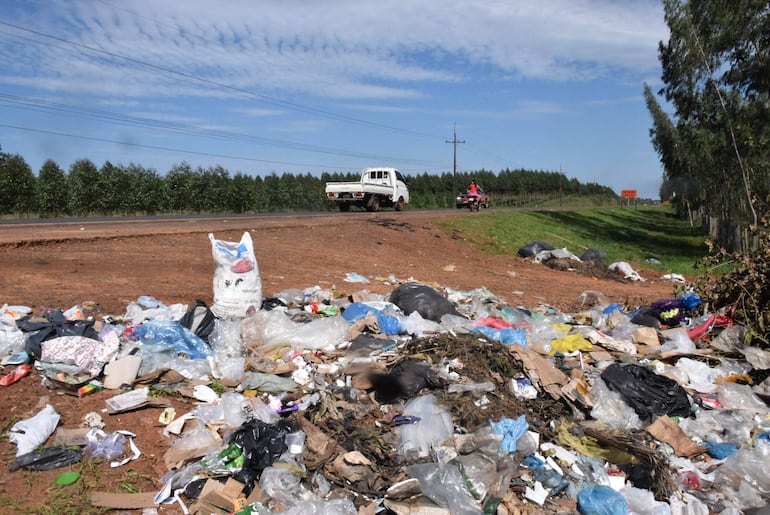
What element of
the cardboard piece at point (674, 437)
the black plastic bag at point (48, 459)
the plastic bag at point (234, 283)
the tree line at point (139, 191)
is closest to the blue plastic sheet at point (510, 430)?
the cardboard piece at point (674, 437)

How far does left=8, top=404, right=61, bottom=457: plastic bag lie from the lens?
366 centimetres

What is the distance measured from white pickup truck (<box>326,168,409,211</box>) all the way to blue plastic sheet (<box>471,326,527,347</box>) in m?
17.0

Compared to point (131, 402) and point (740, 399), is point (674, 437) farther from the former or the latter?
point (131, 402)

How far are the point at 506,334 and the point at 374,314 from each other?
1355 millimetres

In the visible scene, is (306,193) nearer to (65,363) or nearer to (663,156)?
(663,156)

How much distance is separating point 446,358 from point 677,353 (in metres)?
2.44

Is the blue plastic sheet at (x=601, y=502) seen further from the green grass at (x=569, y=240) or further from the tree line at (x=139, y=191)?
the tree line at (x=139, y=191)

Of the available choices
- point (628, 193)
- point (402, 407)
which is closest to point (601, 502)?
point (402, 407)

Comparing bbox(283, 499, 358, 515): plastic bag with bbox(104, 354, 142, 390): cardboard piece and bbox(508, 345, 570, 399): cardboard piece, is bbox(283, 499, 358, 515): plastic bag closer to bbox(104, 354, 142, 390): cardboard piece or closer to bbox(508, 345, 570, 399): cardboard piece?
bbox(104, 354, 142, 390): cardboard piece

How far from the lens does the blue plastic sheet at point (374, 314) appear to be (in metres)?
5.80

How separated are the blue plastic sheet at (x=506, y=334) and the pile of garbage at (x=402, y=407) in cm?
2

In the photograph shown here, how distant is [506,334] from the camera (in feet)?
18.8

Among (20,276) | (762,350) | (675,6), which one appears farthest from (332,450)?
(675,6)

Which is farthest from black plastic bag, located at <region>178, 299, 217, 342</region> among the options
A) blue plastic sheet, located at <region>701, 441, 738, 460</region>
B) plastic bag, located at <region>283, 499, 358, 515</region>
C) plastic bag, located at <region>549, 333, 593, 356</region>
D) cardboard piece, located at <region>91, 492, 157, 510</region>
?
blue plastic sheet, located at <region>701, 441, 738, 460</region>
